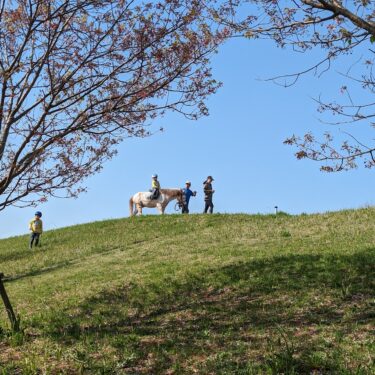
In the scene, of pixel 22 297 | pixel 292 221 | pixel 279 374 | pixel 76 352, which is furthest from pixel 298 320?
pixel 292 221

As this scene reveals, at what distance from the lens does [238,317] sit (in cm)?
1090

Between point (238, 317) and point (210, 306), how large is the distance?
3.77 ft

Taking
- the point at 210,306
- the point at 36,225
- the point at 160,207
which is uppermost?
the point at 160,207

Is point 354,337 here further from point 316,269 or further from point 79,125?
point 79,125

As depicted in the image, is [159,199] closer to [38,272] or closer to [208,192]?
[208,192]

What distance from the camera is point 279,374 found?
25.1 ft

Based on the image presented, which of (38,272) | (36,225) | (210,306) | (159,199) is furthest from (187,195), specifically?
(210,306)

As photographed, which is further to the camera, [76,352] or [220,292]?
[220,292]

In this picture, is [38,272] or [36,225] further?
[36,225]

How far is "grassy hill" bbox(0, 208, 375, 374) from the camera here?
8.77 m

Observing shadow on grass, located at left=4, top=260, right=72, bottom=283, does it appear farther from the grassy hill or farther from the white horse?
the white horse

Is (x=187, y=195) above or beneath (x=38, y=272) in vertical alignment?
above

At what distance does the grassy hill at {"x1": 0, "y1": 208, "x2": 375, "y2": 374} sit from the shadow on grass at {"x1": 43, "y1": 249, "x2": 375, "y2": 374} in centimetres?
3

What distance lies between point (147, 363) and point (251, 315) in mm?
2805
